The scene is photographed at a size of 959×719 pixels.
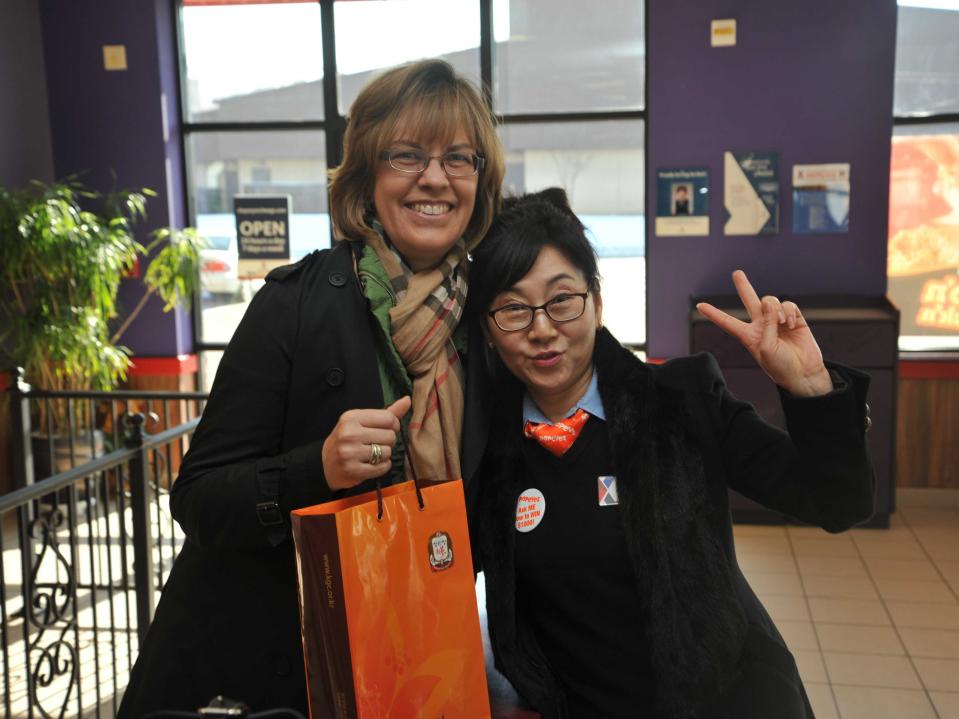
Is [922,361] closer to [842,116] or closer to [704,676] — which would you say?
[842,116]

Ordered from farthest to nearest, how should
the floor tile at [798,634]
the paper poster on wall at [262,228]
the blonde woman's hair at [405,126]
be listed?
1. the paper poster on wall at [262,228]
2. the floor tile at [798,634]
3. the blonde woman's hair at [405,126]

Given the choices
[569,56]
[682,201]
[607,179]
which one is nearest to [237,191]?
[569,56]

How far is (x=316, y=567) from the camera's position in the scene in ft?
3.84

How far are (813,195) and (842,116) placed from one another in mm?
459

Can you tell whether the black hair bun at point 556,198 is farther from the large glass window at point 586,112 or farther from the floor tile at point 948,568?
the large glass window at point 586,112

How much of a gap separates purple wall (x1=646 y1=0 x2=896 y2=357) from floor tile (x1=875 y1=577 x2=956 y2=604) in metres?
1.76

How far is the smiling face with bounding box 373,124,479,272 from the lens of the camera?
1.50 meters

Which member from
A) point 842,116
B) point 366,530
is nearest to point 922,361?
point 842,116

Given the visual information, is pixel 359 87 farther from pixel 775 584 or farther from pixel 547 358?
pixel 547 358

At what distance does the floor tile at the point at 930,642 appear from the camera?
12.3ft

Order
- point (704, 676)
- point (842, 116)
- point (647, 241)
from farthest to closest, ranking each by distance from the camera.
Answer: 1. point (647, 241)
2. point (842, 116)
3. point (704, 676)

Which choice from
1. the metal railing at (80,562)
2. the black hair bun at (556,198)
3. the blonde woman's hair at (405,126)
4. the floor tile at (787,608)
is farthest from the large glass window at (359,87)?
the blonde woman's hair at (405,126)

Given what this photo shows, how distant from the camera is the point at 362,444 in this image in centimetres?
126

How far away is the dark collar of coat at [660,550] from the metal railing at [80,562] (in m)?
1.30
